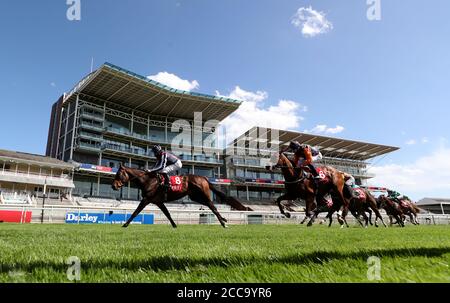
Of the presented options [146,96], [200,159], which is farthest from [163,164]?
[200,159]

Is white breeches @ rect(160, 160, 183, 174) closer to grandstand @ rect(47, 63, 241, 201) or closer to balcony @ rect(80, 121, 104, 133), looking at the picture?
grandstand @ rect(47, 63, 241, 201)

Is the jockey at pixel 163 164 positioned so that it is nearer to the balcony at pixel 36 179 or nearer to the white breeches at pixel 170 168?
the white breeches at pixel 170 168

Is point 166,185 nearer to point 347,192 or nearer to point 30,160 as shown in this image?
point 347,192

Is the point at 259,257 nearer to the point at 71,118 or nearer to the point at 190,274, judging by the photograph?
the point at 190,274

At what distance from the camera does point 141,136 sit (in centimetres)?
6362

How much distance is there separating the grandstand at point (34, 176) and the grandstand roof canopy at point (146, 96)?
15645 millimetres

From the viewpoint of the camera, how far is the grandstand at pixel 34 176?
143 ft

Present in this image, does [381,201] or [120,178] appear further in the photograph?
[381,201]

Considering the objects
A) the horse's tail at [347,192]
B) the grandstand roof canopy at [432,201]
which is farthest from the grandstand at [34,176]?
the grandstand roof canopy at [432,201]

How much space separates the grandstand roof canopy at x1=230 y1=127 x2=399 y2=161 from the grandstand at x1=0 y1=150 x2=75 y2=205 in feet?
124

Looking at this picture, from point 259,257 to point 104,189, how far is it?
5731 centimetres

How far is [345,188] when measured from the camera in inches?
536

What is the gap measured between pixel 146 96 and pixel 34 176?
2435 centimetres
